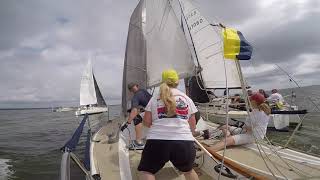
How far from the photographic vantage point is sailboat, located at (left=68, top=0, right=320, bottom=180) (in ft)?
13.5

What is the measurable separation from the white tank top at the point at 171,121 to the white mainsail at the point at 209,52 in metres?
14.9

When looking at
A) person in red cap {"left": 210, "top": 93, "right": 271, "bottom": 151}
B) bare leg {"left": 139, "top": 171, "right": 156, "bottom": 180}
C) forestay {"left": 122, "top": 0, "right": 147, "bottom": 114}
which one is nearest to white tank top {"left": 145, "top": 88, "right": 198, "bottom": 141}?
bare leg {"left": 139, "top": 171, "right": 156, "bottom": 180}

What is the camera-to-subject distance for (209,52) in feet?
61.4

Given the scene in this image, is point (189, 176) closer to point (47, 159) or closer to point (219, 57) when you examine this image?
point (47, 159)

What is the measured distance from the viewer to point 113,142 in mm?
6699

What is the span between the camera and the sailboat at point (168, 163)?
4121mm

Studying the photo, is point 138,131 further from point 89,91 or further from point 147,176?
point 89,91

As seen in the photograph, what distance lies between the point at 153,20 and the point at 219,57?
410 inches

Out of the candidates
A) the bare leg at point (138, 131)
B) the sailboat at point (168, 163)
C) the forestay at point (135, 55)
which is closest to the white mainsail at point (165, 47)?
the sailboat at point (168, 163)

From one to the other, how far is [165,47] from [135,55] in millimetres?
1480

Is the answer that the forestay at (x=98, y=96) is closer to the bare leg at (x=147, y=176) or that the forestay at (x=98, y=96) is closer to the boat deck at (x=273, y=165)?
the boat deck at (x=273, y=165)

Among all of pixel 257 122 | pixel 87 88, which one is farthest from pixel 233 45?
pixel 87 88

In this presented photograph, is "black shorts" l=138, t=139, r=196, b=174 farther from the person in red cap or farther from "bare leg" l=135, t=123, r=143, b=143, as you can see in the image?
"bare leg" l=135, t=123, r=143, b=143

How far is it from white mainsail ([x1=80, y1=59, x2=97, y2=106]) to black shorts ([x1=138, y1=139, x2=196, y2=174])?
127 feet
